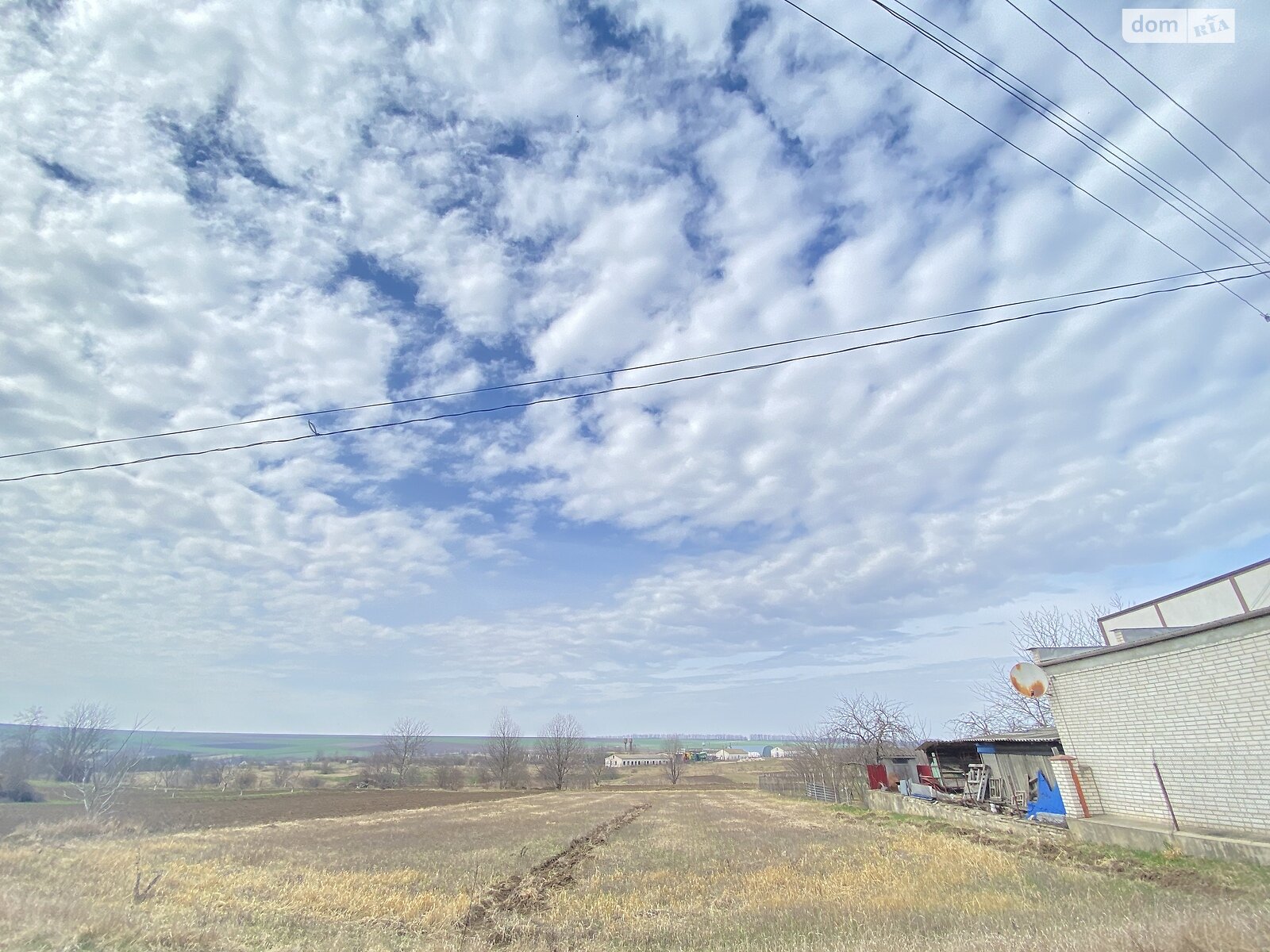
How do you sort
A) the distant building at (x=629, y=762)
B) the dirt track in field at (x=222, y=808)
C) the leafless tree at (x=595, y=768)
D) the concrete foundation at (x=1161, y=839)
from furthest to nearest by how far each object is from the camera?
the distant building at (x=629, y=762) → the leafless tree at (x=595, y=768) → the dirt track in field at (x=222, y=808) → the concrete foundation at (x=1161, y=839)

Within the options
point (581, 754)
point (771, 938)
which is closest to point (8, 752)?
point (771, 938)

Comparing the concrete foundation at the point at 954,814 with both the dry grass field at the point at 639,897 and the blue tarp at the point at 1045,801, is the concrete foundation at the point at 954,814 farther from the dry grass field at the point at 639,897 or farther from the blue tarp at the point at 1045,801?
the dry grass field at the point at 639,897

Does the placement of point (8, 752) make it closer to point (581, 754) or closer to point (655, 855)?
point (655, 855)

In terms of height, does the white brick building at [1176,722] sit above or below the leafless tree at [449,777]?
above

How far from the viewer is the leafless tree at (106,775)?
35.5m

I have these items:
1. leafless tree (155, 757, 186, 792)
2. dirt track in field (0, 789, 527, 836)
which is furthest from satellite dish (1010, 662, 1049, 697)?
leafless tree (155, 757, 186, 792)

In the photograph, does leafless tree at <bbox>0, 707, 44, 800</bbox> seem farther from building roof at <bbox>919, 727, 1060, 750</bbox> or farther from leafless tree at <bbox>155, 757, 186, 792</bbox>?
building roof at <bbox>919, 727, 1060, 750</bbox>

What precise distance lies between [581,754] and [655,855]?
351 feet

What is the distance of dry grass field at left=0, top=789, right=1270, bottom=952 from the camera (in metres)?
8.73

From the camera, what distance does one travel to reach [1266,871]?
10.7m

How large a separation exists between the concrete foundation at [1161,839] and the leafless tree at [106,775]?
147 feet

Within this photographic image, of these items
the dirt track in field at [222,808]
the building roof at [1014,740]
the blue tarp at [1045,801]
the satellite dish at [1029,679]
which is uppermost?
the satellite dish at [1029,679]

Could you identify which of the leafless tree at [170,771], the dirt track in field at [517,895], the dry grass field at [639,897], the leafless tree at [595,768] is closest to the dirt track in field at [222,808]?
the dry grass field at [639,897]

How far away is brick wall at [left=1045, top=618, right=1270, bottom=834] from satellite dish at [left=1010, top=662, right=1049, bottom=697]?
810 millimetres
